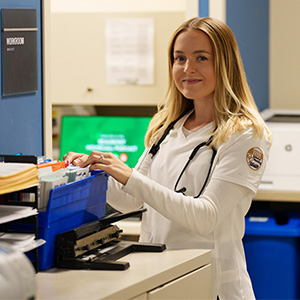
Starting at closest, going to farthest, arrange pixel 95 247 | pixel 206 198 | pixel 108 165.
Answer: pixel 95 247 < pixel 108 165 < pixel 206 198

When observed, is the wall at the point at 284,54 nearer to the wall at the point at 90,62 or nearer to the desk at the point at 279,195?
the wall at the point at 90,62

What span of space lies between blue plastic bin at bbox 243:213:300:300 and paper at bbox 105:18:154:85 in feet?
3.59

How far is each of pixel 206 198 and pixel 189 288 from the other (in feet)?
1.09

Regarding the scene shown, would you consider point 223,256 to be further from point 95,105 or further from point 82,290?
point 95,105

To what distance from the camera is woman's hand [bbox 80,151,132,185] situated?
1734 millimetres

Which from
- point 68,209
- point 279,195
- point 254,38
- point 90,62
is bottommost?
point 279,195

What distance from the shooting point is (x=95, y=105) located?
422 cm

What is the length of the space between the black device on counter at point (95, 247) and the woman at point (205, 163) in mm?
145

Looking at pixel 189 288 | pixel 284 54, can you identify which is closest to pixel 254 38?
pixel 284 54

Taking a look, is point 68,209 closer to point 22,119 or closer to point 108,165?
point 108,165

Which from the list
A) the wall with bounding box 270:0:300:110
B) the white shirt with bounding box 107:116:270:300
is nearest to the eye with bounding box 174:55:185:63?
the white shirt with bounding box 107:116:270:300

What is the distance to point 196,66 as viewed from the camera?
2.10 m

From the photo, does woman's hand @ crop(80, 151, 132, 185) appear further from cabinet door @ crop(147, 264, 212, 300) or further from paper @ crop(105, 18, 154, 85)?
paper @ crop(105, 18, 154, 85)

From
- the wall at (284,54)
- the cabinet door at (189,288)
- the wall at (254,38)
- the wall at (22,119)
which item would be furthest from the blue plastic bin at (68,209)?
the wall at (284,54)
